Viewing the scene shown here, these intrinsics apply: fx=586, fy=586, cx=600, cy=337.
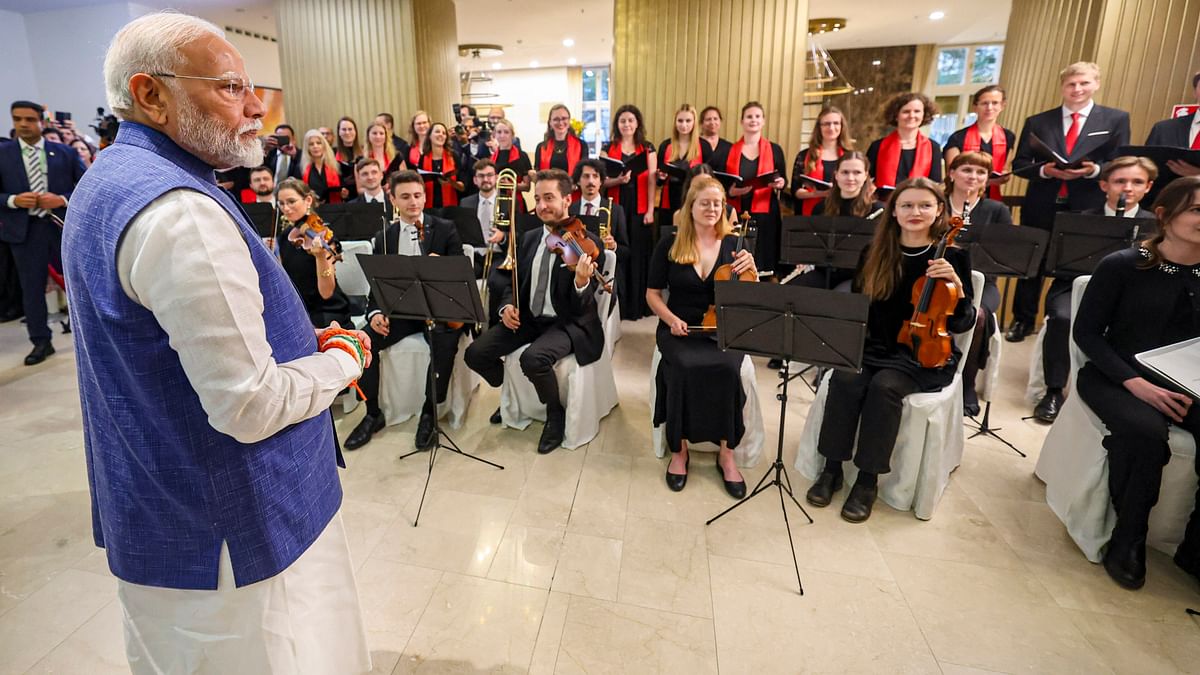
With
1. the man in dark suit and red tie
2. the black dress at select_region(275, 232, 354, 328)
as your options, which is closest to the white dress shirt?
the black dress at select_region(275, 232, 354, 328)

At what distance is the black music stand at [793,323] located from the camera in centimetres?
211

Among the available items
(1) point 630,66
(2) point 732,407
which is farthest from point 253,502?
(1) point 630,66

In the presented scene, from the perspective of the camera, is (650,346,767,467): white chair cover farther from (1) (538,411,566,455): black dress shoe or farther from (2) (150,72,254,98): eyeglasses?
(2) (150,72,254,98): eyeglasses

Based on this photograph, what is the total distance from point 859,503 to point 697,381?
0.90m

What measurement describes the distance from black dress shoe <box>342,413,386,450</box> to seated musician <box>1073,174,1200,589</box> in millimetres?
3494

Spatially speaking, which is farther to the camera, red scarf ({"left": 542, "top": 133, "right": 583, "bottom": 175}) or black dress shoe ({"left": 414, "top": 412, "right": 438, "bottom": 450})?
red scarf ({"left": 542, "top": 133, "right": 583, "bottom": 175})

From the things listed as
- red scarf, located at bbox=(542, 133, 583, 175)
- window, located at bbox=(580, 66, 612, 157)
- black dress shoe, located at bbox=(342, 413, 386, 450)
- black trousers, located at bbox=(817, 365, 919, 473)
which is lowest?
black dress shoe, located at bbox=(342, 413, 386, 450)

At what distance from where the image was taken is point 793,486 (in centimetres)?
288

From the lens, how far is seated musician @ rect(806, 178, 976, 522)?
8.41ft

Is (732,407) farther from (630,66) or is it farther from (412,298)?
(630,66)

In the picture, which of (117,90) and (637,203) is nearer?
(117,90)

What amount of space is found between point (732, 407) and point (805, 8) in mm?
5268

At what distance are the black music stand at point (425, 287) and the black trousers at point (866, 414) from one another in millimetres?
1666

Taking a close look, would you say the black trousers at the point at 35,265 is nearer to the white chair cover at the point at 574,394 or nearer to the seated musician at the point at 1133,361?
the white chair cover at the point at 574,394
